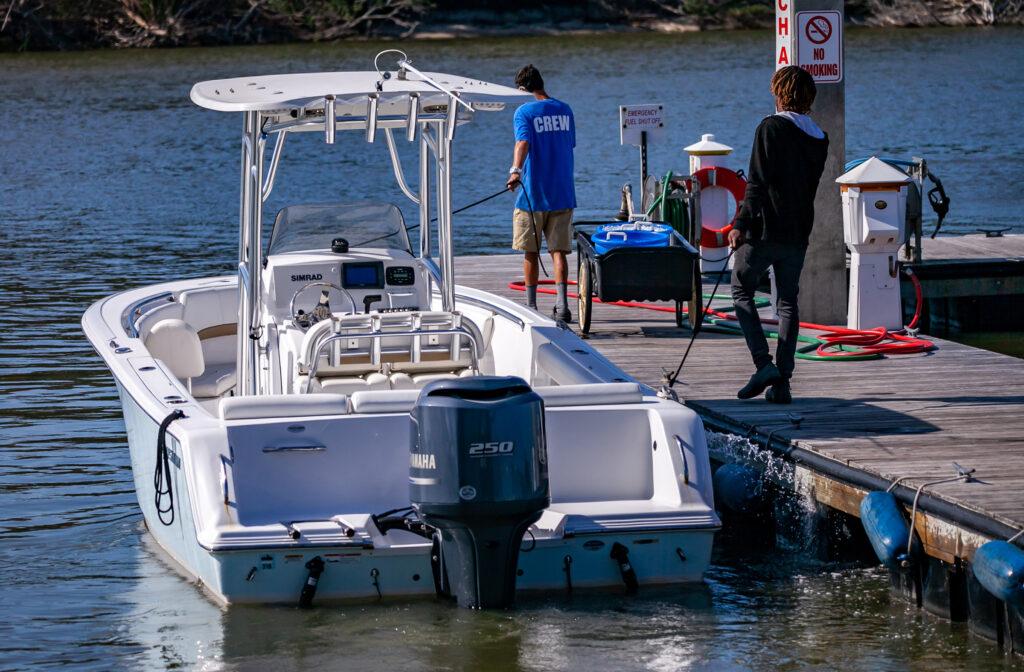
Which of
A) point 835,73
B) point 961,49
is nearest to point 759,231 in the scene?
point 835,73

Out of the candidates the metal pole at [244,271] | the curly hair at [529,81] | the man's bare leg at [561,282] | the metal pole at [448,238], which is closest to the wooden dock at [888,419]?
the man's bare leg at [561,282]

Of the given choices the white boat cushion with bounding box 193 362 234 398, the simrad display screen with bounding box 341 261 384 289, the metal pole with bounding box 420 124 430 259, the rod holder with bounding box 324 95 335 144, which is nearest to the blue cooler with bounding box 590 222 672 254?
the metal pole with bounding box 420 124 430 259

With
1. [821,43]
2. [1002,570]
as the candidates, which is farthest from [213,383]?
[1002,570]

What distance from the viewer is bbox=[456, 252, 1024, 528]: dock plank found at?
646 cm

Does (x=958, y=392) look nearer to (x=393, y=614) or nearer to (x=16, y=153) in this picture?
(x=393, y=614)

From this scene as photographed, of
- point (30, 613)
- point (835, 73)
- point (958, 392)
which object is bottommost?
point (30, 613)

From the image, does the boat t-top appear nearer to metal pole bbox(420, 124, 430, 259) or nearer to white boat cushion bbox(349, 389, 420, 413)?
white boat cushion bbox(349, 389, 420, 413)

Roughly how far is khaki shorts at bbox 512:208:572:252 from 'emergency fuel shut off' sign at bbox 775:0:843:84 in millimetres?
1588

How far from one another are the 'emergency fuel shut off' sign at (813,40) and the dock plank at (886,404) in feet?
5.41

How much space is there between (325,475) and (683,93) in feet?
97.9

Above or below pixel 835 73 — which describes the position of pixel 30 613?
below

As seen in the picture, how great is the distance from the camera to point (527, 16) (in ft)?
191

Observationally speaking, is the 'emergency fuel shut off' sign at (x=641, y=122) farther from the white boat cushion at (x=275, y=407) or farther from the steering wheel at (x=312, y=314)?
the white boat cushion at (x=275, y=407)

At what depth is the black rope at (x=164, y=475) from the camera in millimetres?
6406
